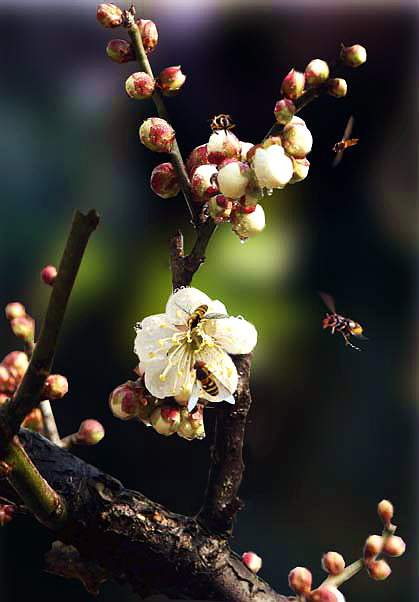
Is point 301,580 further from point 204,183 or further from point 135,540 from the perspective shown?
point 204,183

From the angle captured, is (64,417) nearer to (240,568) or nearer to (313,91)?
(240,568)

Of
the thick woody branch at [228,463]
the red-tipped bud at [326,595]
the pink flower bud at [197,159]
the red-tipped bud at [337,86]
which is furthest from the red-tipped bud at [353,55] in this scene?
the red-tipped bud at [326,595]

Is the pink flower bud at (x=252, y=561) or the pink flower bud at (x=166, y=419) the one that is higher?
the pink flower bud at (x=166, y=419)

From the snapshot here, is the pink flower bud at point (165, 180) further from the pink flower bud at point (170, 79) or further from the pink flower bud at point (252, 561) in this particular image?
the pink flower bud at point (252, 561)

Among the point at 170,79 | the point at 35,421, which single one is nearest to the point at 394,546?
the point at 35,421

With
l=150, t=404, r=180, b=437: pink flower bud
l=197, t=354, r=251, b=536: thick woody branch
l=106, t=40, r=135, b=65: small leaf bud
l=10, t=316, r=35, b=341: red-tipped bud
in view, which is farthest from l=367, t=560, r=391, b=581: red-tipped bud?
l=106, t=40, r=135, b=65: small leaf bud

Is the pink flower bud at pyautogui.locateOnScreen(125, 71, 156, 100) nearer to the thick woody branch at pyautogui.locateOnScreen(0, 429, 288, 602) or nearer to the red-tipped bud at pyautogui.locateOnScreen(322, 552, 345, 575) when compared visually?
the thick woody branch at pyautogui.locateOnScreen(0, 429, 288, 602)
